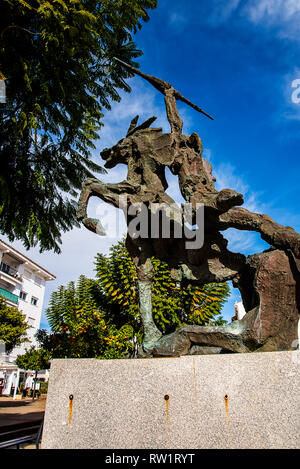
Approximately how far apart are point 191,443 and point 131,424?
52 centimetres

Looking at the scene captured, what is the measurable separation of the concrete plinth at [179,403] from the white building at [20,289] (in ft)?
86.4

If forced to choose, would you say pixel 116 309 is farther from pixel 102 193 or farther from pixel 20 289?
pixel 20 289

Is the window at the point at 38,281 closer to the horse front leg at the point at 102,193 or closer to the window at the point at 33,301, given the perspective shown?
the window at the point at 33,301

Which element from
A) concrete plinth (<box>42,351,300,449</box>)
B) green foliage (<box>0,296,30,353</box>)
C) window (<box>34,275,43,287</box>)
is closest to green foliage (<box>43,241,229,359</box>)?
concrete plinth (<box>42,351,300,449</box>)

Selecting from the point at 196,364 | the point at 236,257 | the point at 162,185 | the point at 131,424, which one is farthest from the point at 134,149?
the point at 131,424

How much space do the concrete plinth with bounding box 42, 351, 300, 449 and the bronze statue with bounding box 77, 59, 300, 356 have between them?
0.40m

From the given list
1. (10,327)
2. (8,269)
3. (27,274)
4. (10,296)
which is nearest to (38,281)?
(27,274)

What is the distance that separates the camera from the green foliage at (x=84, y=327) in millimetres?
9555

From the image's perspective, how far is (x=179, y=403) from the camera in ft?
8.43

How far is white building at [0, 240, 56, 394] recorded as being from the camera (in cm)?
2834

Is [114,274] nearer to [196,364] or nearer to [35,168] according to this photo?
[35,168]

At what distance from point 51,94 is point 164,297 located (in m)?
6.98

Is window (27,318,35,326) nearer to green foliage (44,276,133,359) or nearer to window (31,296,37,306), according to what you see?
window (31,296,37,306)

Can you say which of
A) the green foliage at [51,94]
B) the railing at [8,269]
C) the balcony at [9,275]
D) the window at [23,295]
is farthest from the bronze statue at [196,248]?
the window at [23,295]
